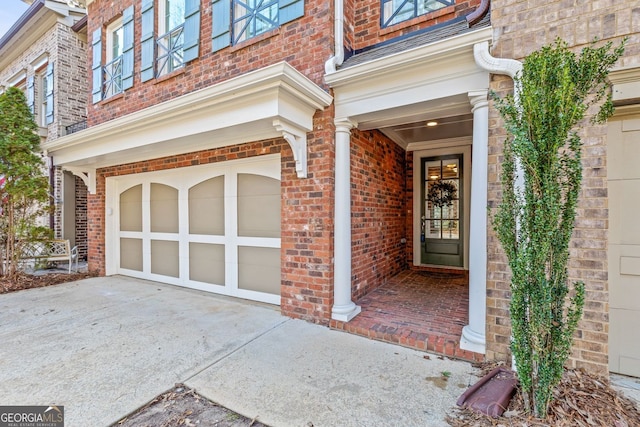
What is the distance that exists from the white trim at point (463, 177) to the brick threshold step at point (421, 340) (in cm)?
312

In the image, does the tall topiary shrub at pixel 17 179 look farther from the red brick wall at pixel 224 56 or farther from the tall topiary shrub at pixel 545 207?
the tall topiary shrub at pixel 545 207

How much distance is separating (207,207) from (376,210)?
2.81 metres

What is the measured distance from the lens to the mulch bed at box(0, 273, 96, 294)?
5.21 meters

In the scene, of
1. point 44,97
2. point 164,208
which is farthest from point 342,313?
point 44,97

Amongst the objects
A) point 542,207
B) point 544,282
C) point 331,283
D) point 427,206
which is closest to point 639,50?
point 542,207

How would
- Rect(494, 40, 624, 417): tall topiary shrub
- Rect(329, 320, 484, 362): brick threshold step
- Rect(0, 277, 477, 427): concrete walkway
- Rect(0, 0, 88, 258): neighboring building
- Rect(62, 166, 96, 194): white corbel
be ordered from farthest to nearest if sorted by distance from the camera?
Rect(0, 0, 88, 258): neighboring building < Rect(62, 166, 96, 194): white corbel < Rect(329, 320, 484, 362): brick threshold step < Rect(0, 277, 477, 427): concrete walkway < Rect(494, 40, 624, 417): tall topiary shrub

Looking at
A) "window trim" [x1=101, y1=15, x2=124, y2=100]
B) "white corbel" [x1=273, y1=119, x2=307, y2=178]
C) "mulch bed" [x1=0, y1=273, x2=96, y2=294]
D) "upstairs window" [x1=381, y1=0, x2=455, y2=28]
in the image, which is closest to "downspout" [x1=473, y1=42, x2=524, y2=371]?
"upstairs window" [x1=381, y1=0, x2=455, y2=28]

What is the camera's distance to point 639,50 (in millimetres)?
2162

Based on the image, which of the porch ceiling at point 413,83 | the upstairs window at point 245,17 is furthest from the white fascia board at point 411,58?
the upstairs window at point 245,17

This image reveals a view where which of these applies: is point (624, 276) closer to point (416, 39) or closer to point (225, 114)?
point (416, 39)

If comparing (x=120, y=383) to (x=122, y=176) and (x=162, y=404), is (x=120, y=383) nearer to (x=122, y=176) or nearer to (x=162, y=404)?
(x=162, y=404)

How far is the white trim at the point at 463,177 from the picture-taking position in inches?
217

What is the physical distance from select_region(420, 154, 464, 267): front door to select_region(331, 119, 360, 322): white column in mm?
3078

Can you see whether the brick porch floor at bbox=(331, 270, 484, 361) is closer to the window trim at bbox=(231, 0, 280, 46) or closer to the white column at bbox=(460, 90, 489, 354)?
the white column at bbox=(460, 90, 489, 354)
